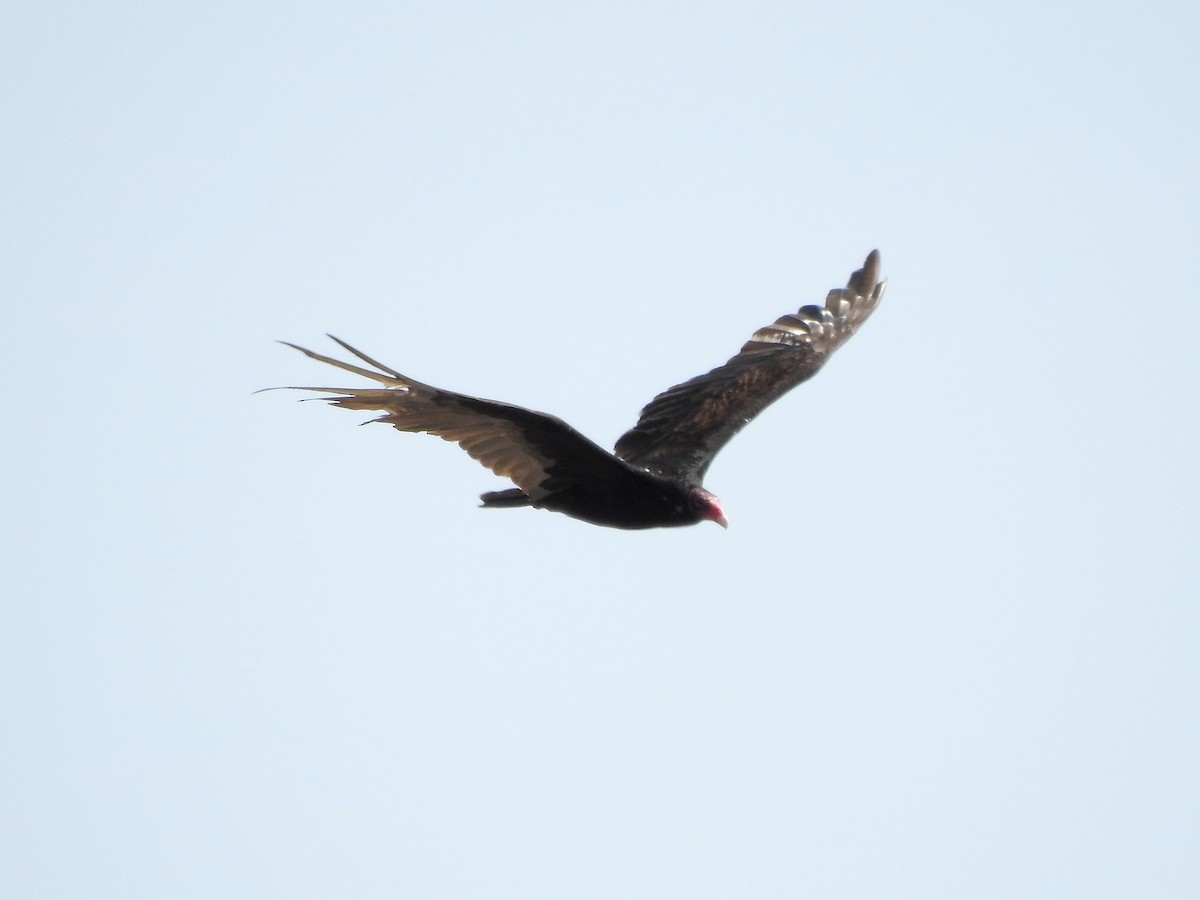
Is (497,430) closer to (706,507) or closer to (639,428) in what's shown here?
(706,507)

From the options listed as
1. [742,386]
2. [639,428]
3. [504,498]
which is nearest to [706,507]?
[504,498]

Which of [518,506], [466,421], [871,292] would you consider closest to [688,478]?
[518,506]

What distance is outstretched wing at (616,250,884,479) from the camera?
464 inches

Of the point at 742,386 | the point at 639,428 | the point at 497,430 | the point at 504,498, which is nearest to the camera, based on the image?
the point at 497,430

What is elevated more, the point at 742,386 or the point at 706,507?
the point at 742,386

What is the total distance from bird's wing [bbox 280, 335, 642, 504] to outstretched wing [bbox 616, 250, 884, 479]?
4.16 ft

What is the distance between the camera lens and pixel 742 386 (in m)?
12.7

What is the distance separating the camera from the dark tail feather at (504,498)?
10.1 meters

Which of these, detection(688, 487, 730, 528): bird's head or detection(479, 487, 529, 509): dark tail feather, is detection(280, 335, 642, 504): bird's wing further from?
detection(688, 487, 730, 528): bird's head

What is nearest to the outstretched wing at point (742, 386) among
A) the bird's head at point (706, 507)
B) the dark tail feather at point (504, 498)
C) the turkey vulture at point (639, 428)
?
the turkey vulture at point (639, 428)

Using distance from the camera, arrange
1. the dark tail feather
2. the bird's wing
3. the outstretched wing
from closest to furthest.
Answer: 1. the bird's wing
2. the dark tail feather
3. the outstretched wing

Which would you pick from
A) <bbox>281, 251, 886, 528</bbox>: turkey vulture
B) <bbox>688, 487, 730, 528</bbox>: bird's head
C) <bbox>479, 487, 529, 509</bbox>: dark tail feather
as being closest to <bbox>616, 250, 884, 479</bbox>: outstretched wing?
<bbox>281, 251, 886, 528</bbox>: turkey vulture

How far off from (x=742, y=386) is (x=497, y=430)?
3855 mm

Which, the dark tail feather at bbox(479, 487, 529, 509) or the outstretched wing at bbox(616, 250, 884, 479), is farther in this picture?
the outstretched wing at bbox(616, 250, 884, 479)
